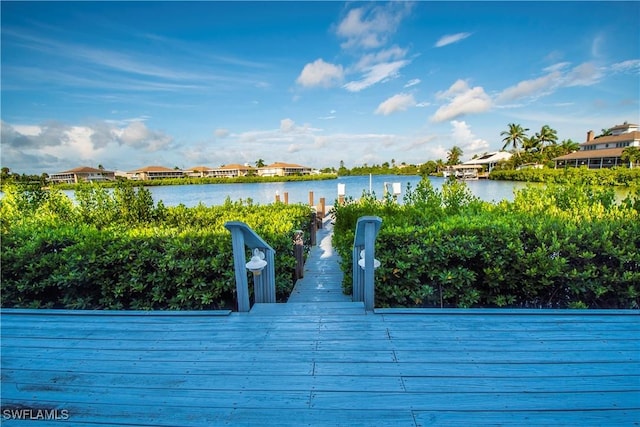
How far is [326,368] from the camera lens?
67.9 inches

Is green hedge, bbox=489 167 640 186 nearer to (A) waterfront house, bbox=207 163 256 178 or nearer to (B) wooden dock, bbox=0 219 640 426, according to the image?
(B) wooden dock, bbox=0 219 640 426

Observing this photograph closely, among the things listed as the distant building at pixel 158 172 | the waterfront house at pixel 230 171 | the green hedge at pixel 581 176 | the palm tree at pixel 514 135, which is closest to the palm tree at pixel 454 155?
the palm tree at pixel 514 135

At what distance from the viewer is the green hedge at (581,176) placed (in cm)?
607

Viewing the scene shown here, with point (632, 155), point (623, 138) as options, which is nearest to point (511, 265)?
point (632, 155)

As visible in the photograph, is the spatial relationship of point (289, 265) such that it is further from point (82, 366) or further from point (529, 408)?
point (529, 408)

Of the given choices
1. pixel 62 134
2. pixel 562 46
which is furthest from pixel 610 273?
pixel 562 46

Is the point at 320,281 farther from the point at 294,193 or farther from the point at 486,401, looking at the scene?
the point at 294,193

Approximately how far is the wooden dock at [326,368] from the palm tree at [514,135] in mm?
61389

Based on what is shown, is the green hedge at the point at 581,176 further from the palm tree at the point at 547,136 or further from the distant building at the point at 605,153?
the palm tree at the point at 547,136

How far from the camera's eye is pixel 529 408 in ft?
4.53

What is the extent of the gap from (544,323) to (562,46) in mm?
11490

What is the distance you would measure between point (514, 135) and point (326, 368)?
63.5m

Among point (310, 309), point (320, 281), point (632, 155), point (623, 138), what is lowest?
point (320, 281)

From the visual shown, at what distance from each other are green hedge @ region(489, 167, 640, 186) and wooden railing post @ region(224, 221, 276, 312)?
608cm
